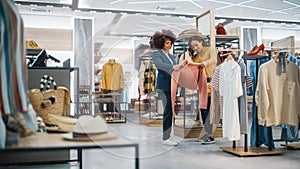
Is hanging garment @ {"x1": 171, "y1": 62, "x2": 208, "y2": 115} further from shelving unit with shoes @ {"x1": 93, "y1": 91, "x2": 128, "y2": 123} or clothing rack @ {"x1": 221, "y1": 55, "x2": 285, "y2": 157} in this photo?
clothing rack @ {"x1": 221, "y1": 55, "x2": 285, "y2": 157}

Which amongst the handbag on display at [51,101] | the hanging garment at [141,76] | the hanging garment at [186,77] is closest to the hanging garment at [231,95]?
the hanging garment at [186,77]

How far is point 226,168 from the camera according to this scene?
292 centimetres

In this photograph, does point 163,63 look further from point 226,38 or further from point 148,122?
point 226,38

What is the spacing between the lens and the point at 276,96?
3.50 metres

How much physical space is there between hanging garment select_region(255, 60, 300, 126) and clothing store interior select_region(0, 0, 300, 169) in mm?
11

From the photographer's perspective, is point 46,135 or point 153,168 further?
point 153,168

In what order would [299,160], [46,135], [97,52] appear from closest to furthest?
[46,135] → [97,52] → [299,160]

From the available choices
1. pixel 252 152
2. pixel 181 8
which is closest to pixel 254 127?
pixel 252 152

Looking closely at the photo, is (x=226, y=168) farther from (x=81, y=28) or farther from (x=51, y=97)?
(x=81, y=28)

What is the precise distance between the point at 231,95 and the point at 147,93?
1546mm

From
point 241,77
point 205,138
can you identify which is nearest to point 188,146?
point 205,138

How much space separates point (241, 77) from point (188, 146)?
45.0 inches

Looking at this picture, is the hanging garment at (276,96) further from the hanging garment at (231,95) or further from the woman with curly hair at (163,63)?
the woman with curly hair at (163,63)

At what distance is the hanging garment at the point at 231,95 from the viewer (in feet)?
11.4
